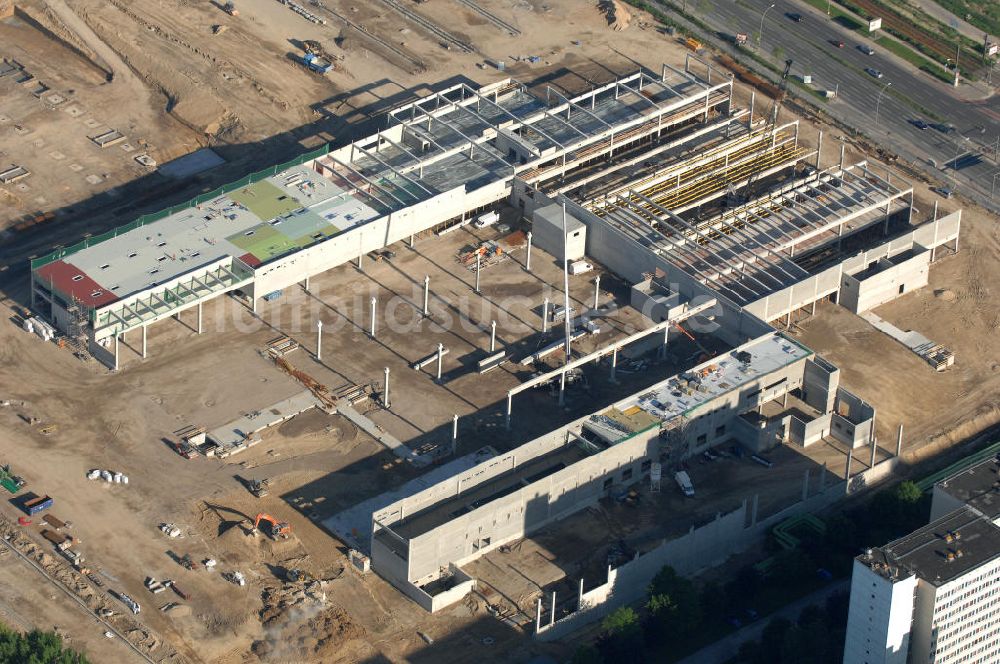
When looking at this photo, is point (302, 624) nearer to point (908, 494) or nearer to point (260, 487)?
point (260, 487)

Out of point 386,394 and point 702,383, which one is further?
point 386,394

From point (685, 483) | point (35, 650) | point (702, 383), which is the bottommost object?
point (685, 483)

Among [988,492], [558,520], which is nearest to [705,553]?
[558,520]

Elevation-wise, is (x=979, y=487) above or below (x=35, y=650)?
above

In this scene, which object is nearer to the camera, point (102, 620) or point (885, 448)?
point (102, 620)

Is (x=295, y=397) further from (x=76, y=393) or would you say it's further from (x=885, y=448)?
(x=885, y=448)

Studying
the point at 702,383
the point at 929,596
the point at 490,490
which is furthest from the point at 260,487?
the point at 929,596

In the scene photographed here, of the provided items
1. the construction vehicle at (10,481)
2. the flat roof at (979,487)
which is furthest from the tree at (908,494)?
the construction vehicle at (10,481)

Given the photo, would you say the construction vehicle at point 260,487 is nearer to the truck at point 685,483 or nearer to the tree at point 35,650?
the tree at point 35,650
